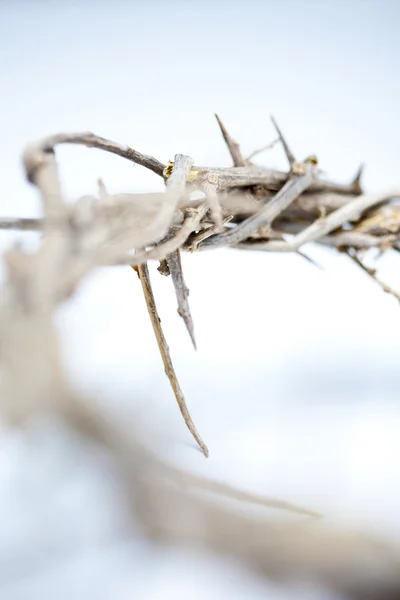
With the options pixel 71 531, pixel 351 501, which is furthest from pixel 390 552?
pixel 71 531

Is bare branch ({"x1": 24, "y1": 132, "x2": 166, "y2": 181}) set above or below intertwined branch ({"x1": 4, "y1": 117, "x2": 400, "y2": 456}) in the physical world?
above

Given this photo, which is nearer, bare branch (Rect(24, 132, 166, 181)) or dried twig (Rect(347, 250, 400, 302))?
bare branch (Rect(24, 132, 166, 181))

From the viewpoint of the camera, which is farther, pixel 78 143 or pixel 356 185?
pixel 356 185

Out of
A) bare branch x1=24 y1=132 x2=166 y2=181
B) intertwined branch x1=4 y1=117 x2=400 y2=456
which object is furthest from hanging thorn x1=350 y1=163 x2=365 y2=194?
bare branch x1=24 y1=132 x2=166 y2=181

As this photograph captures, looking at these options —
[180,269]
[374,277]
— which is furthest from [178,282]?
[374,277]

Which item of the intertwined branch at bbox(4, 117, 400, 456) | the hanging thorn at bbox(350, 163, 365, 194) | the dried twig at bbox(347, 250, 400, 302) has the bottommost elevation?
the dried twig at bbox(347, 250, 400, 302)

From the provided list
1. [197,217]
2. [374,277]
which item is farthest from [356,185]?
[197,217]

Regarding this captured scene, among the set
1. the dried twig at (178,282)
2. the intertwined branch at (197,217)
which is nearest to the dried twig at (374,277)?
the intertwined branch at (197,217)

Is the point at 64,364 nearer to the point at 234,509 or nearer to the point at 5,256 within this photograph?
the point at 5,256

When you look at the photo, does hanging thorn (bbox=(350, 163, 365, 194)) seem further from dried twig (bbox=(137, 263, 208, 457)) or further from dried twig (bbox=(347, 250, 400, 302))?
dried twig (bbox=(137, 263, 208, 457))

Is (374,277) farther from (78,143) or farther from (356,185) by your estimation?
(78,143)

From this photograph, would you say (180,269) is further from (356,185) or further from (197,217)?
(356,185)
